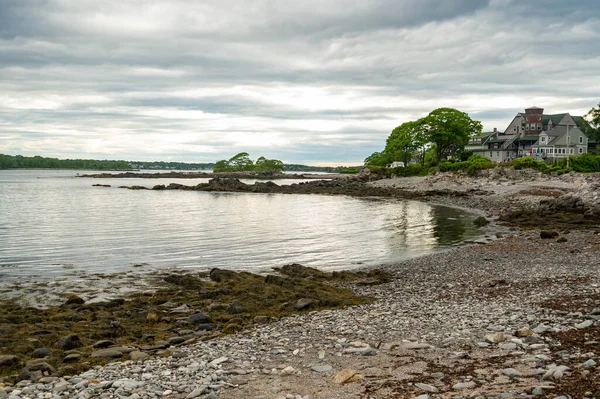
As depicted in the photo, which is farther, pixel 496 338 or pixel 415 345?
pixel 415 345

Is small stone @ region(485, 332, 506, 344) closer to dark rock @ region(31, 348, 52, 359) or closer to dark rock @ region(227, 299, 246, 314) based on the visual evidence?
dark rock @ region(227, 299, 246, 314)

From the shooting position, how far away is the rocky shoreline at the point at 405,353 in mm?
8297

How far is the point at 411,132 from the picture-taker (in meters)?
120

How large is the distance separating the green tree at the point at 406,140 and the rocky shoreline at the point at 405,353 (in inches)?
3899

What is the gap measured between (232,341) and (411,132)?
4472 inches

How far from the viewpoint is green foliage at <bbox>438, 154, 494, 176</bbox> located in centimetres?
8875

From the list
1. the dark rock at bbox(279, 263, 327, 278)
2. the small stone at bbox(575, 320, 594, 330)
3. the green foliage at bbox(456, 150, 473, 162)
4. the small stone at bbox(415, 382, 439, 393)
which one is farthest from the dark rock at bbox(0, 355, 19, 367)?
the green foliage at bbox(456, 150, 473, 162)

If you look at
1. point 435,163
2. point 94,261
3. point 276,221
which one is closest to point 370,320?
point 94,261

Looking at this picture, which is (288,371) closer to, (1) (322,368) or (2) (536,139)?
(1) (322,368)

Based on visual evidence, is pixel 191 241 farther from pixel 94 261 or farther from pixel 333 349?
pixel 333 349

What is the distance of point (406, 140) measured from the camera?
122 meters

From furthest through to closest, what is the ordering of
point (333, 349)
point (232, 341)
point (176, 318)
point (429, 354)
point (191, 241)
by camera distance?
point (191, 241)
point (176, 318)
point (232, 341)
point (333, 349)
point (429, 354)

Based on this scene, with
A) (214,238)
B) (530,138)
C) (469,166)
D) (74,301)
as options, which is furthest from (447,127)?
(74,301)

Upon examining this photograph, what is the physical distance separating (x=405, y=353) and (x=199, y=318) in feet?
21.2
